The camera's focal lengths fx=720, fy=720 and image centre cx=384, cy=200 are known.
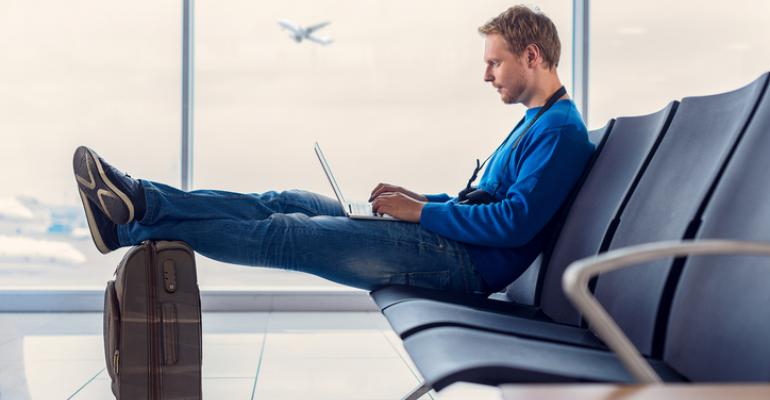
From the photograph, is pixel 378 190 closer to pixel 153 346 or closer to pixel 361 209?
pixel 361 209

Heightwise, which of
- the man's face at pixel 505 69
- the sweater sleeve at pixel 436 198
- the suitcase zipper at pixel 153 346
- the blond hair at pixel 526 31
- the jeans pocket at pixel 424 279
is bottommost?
the suitcase zipper at pixel 153 346

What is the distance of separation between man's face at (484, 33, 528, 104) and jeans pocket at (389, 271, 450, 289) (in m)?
0.59

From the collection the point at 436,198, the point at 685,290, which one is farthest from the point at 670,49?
the point at 685,290

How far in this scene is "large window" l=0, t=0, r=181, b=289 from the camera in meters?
3.93

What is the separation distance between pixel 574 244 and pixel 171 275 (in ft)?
3.20

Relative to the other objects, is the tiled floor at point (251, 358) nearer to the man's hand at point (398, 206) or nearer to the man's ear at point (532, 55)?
the man's hand at point (398, 206)

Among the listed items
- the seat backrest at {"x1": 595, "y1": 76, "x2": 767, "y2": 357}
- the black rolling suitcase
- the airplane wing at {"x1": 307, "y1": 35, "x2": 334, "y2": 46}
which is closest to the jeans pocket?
the seat backrest at {"x1": 595, "y1": 76, "x2": 767, "y2": 357}

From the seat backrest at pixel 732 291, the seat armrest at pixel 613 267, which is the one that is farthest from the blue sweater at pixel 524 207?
the seat armrest at pixel 613 267

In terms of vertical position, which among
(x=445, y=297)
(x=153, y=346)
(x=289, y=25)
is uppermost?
(x=289, y=25)

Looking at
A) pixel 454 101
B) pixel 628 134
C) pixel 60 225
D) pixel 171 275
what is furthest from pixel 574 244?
pixel 60 225

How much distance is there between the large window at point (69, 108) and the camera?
12.9ft

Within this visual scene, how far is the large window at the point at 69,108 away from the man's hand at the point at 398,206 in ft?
7.77

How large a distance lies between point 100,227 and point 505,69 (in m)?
1.14

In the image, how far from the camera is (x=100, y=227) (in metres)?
1.74
